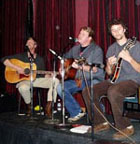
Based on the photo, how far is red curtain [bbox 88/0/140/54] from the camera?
3.80m

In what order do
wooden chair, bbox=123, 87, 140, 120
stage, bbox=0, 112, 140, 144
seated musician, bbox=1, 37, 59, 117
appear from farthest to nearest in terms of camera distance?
1. seated musician, bbox=1, 37, 59, 117
2. wooden chair, bbox=123, 87, 140, 120
3. stage, bbox=0, 112, 140, 144

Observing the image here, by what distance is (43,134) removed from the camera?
2.94m

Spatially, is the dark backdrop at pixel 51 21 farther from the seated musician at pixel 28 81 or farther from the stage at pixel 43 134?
the stage at pixel 43 134

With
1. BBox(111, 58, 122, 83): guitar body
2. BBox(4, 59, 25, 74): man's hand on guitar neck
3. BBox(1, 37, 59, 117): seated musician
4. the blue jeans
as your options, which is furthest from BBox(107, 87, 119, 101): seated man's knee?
BBox(4, 59, 25, 74): man's hand on guitar neck

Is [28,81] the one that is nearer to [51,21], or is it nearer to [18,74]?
[18,74]

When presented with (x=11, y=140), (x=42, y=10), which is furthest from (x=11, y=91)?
(x=11, y=140)

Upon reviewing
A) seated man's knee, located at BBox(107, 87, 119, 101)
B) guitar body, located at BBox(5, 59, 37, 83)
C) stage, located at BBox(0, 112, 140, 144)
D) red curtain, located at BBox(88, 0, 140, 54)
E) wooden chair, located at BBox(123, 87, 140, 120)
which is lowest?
stage, located at BBox(0, 112, 140, 144)

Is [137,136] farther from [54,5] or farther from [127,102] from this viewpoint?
[54,5]

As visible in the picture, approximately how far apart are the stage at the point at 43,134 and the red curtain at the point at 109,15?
1.42 meters

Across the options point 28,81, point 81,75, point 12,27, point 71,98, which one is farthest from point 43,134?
point 12,27

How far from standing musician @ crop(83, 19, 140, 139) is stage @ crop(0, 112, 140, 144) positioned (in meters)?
0.13

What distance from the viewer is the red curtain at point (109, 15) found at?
3797 millimetres

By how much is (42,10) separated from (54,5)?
1.14 feet

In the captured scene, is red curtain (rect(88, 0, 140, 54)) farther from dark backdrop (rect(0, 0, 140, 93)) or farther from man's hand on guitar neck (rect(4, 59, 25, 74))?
man's hand on guitar neck (rect(4, 59, 25, 74))
